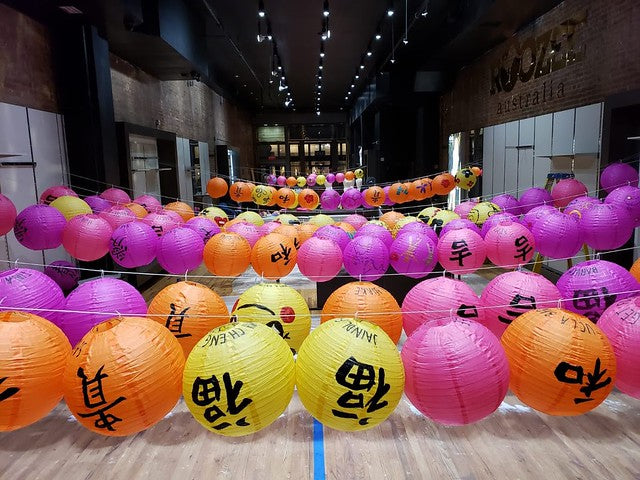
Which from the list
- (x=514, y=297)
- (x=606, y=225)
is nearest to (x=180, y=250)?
(x=514, y=297)

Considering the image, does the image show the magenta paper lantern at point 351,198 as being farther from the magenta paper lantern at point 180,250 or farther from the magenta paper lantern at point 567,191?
the magenta paper lantern at point 180,250

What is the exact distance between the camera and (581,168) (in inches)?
295

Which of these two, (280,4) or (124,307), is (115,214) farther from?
(280,4)

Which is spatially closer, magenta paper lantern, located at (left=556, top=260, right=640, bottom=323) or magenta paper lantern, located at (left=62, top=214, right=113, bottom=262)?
magenta paper lantern, located at (left=556, top=260, right=640, bottom=323)

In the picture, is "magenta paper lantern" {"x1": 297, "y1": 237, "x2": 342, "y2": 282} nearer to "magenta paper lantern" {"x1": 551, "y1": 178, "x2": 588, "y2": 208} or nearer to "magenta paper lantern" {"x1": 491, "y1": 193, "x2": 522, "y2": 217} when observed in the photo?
"magenta paper lantern" {"x1": 491, "y1": 193, "x2": 522, "y2": 217}

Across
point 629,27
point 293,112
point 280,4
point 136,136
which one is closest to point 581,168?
point 629,27

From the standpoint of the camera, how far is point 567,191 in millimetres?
6547

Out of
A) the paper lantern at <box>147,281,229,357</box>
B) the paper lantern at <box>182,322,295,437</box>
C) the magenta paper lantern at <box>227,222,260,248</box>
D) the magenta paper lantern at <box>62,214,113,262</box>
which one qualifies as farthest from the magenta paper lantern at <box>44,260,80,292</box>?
the paper lantern at <box>182,322,295,437</box>

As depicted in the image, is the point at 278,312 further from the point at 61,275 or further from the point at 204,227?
the point at 61,275

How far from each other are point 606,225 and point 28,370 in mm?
5462

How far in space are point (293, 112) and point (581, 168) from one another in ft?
64.1

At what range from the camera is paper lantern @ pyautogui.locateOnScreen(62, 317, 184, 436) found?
2328 mm

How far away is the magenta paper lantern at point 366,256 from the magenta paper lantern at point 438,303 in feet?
5.90

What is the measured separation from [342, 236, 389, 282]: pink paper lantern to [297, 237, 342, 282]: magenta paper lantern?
0.83 feet
